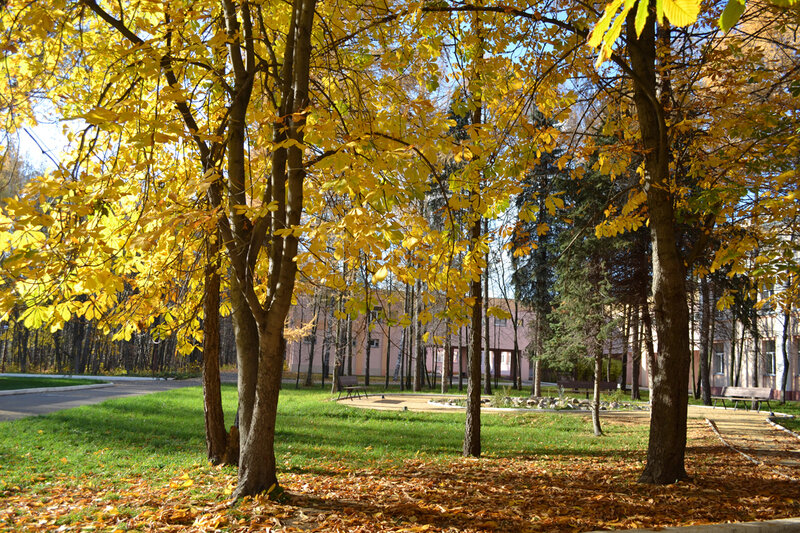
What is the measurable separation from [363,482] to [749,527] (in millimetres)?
3973

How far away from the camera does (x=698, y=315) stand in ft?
78.2

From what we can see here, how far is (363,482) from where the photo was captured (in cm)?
666

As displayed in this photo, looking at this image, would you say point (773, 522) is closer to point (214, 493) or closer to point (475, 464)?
point (475, 464)

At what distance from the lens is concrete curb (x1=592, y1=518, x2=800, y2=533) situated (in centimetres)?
434

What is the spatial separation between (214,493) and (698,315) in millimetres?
23407

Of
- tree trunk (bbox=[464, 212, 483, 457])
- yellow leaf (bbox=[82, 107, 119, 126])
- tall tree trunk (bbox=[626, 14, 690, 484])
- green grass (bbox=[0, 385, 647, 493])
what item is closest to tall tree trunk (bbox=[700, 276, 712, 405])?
green grass (bbox=[0, 385, 647, 493])

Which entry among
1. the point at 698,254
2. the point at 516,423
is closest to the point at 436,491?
the point at 698,254

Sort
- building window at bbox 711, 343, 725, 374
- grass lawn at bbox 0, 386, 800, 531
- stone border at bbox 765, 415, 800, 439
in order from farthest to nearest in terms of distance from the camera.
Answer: building window at bbox 711, 343, 725, 374
stone border at bbox 765, 415, 800, 439
grass lawn at bbox 0, 386, 800, 531

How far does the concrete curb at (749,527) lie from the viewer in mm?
4336

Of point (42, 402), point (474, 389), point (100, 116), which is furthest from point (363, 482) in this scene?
point (42, 402)

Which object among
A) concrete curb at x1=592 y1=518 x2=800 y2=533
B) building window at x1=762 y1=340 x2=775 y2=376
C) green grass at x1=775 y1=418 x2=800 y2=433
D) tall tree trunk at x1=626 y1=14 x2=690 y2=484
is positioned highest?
tall tree trunk at x1=626 y1=14 x2=690 y2=484

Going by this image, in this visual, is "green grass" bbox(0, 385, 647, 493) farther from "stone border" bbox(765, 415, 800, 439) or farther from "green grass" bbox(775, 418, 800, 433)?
"green grass" bbox(775, 418, 800, 433)

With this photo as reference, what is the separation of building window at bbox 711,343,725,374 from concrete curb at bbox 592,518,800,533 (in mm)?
35106

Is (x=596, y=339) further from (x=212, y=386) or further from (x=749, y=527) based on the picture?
(x=212, y=386)
